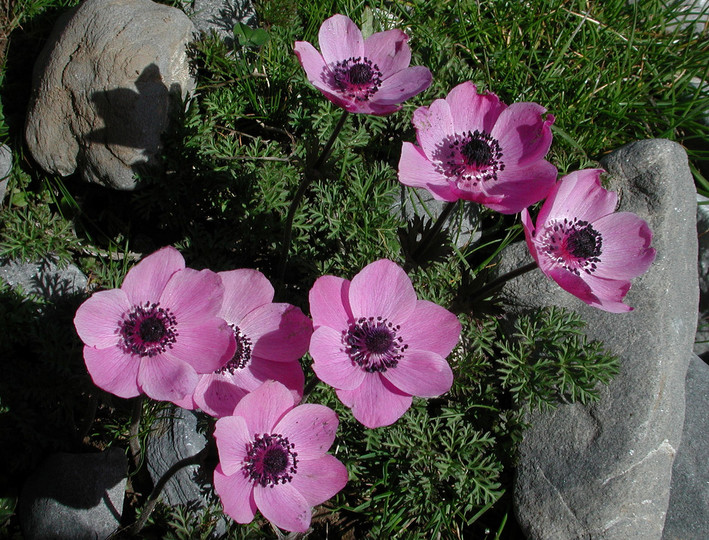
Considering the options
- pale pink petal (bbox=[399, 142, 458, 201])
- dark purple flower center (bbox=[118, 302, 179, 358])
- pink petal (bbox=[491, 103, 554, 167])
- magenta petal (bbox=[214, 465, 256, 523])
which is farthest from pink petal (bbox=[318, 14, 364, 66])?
magenta petal (bbox=[214, 465, 256, 523])

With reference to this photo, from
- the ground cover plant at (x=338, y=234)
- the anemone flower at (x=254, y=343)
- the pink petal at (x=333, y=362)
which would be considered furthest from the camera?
the ground cover plant at (x=338, y=234)

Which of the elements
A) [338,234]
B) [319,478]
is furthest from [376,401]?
[338,234]

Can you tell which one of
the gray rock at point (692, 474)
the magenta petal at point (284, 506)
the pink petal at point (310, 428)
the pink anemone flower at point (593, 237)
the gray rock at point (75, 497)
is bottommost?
the gray rock at point (75, 497)

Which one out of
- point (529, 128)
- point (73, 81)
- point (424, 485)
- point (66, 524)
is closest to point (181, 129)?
point (73, 81)

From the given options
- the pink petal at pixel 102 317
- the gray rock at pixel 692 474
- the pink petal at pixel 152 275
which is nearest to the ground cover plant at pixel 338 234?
the pink petal at pixel 152 275

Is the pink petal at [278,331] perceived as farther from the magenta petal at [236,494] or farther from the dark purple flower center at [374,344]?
the magenta petal at [236,494]

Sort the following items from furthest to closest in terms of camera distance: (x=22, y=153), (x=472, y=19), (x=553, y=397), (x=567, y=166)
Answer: (x=472, y=19)
(x=567, y=166)
(x=22, y=153)
(x=553, y=397)

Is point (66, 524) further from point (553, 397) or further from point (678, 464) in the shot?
point (678, 464)
